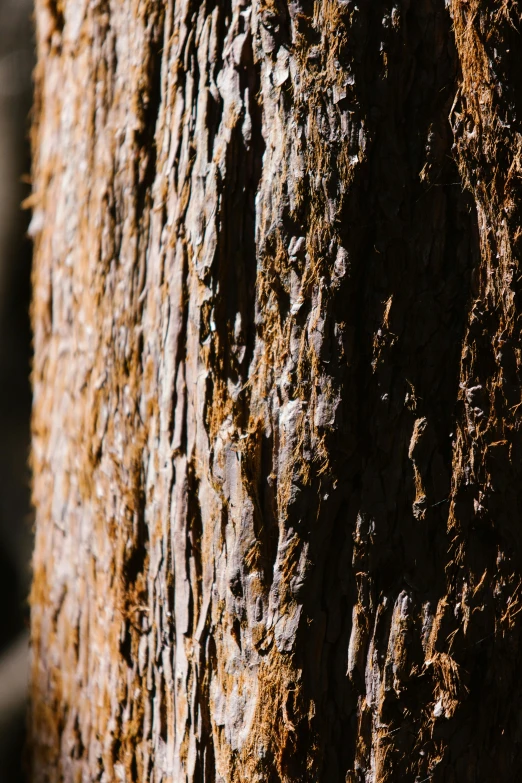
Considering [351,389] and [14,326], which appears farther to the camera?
[14,326]

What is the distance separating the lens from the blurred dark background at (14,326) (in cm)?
175

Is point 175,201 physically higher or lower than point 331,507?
higher

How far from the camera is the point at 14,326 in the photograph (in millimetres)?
1758

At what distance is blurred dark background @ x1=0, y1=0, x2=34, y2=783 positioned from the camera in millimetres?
1745

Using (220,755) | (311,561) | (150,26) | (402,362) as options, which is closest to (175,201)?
(150,26)

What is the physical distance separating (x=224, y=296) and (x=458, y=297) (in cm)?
31

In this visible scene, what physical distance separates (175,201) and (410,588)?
2.10 feet

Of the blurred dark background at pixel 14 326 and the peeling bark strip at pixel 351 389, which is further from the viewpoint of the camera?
the blurred dark background at pixel 14 326

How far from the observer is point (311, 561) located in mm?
865

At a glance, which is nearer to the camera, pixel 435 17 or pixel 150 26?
pixel 435 17

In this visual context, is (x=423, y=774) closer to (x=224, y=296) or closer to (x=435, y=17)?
(x=224, y=296)

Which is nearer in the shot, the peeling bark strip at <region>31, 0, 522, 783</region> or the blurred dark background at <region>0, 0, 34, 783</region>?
the peeling bark strip at <region>31, 0, 522, 783</region>

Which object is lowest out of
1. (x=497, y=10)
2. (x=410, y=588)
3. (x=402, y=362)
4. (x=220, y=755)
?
(x=220, y=755)

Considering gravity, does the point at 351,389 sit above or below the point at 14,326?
below
